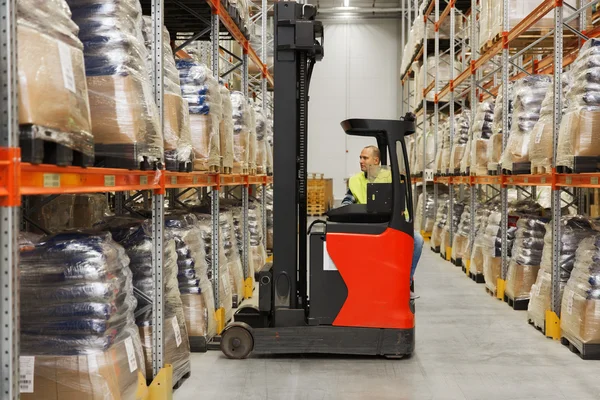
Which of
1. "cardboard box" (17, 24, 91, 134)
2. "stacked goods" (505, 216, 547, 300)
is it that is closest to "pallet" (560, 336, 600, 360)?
"stacked goods" (505, 216, 547, 300)

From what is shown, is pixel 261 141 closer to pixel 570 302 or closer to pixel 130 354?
pixel 570 302

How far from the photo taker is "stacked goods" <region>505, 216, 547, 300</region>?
7.70m

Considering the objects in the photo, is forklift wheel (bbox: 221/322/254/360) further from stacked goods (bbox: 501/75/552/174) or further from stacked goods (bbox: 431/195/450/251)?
stacked goods (bbox: 431/195/450/251)

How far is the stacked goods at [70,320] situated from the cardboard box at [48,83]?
32.3 inches

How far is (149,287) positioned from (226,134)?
2532 millimetres

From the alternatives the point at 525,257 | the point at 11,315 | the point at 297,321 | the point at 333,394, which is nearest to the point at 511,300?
the point at 525,257

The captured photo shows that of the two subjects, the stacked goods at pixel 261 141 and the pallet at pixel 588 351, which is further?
the stacked goods at pixel 261 141

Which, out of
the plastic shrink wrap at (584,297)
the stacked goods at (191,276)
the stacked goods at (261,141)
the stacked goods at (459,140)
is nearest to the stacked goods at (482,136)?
the stacked goods at (459,140)

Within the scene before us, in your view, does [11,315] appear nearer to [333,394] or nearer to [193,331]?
[333,394]

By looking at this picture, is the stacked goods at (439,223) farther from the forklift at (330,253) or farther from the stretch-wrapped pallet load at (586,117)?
the forklift at (330,253)

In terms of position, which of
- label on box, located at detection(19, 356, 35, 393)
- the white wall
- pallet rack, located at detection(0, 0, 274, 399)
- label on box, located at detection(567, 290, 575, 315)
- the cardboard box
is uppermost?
the white wall

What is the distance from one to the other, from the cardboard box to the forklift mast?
2.90 metres

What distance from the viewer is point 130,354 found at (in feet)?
12.6

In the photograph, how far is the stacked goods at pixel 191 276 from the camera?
5.79 meters
